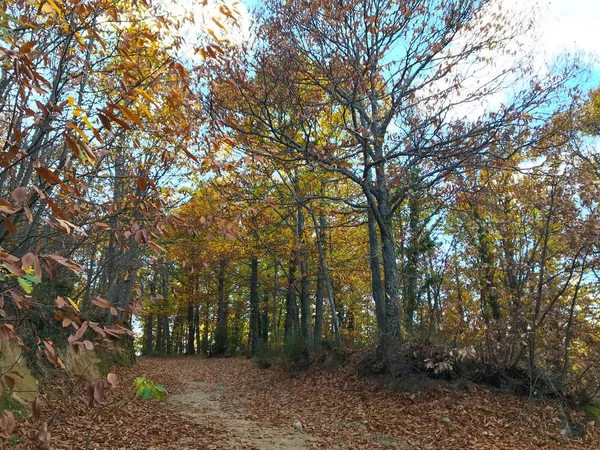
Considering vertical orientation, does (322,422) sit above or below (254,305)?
below

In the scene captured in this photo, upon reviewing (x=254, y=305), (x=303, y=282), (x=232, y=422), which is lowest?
(x=232, y=422)

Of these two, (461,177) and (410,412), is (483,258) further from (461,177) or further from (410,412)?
(410,412)

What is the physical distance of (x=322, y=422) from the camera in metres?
7.33

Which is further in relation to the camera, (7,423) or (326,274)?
(326,274)

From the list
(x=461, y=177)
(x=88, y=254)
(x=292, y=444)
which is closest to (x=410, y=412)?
(x=292, y=444)

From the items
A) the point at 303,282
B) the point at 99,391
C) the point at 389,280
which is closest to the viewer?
the point at 99,391

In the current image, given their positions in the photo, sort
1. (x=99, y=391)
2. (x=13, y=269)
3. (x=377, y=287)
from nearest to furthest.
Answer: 1. (x=13, y=269)
2. (x=99, y=391)
3. (x=377, y=287)

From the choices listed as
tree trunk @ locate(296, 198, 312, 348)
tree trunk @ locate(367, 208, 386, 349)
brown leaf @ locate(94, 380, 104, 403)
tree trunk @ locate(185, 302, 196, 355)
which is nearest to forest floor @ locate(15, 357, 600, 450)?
tree trunk @ locate(367, 208, 386, 349)

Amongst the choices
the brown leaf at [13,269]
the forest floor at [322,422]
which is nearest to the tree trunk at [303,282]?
the forest floor at [322,422]

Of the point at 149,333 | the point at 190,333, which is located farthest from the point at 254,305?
the point at 149,333

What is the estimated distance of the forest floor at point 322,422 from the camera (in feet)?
19.5

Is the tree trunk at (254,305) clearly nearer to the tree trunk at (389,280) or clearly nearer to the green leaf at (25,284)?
the tree trunk at (389,280)

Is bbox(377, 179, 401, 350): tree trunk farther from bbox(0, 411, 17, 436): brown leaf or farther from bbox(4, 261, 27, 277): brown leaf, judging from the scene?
bbox(4, 261, 27, 277): brown leaf

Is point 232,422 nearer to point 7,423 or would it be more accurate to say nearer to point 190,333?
point 7,423
